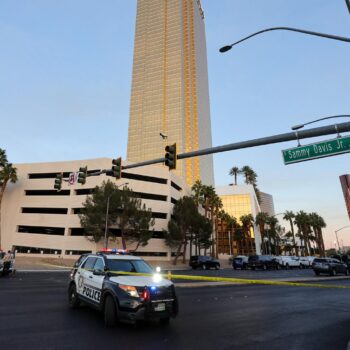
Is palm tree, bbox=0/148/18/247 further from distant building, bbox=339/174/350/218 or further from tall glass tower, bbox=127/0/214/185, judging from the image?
tall glass tower, bbox=127/0/214/185

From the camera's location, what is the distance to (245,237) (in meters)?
98.1

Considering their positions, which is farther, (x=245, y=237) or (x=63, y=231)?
(x=245, y=237)

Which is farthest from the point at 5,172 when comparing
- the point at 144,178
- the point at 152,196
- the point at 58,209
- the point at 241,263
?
the point at 241,263

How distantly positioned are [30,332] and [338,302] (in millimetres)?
11335

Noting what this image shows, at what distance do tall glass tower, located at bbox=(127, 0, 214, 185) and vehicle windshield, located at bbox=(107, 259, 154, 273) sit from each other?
9540 centimetres

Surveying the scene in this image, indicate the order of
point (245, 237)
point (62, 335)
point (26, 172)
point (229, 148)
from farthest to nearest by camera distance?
1. point (245, 237)
2. point (26, 172)
3. point (229, 148)
4. point (62, 335)

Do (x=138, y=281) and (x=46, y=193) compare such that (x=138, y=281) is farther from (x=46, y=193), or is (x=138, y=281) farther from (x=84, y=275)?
(x=46, y=193)

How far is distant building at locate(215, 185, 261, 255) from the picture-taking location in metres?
106

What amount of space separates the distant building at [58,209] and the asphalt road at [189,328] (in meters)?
40.3

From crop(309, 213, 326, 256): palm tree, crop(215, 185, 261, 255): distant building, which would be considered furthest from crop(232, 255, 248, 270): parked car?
crop(215, 185, 261, 255): distant building

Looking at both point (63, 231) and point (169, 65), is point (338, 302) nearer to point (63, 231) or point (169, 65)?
point (63, 231)

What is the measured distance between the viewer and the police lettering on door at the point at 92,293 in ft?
24.0

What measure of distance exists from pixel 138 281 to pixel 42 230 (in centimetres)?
5034

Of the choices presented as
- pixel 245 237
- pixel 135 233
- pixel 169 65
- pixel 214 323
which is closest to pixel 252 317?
pixel 214 323
